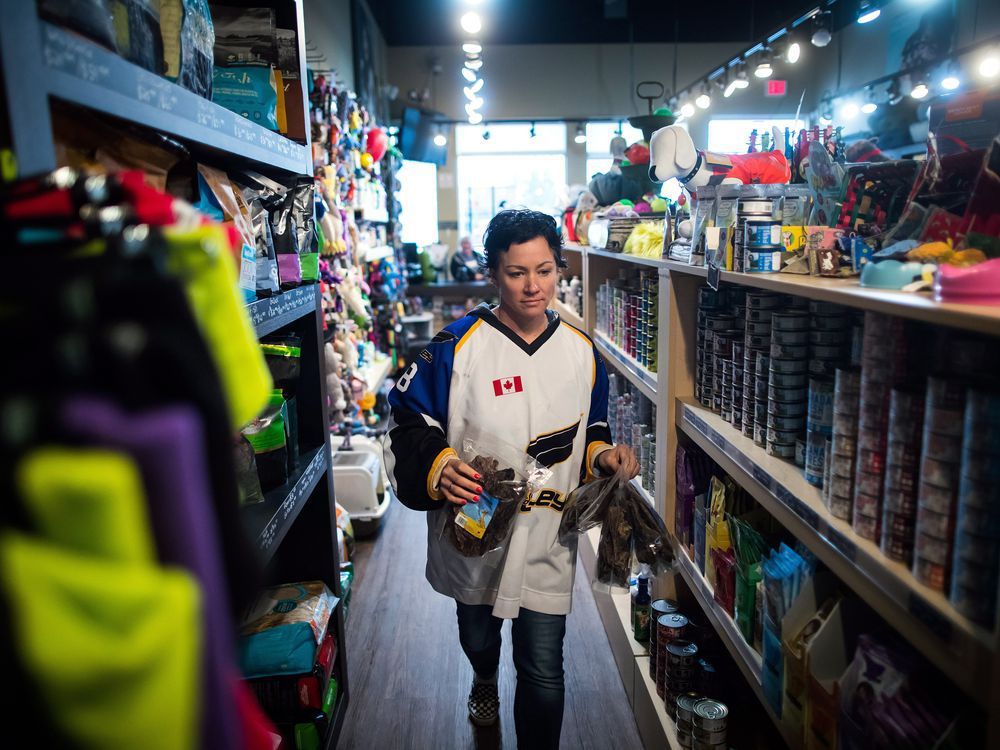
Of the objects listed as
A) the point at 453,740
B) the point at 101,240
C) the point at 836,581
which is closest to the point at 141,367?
the point at 101,240

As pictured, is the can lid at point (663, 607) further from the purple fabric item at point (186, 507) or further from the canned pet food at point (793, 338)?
the purple fabric item at point (186, 507)

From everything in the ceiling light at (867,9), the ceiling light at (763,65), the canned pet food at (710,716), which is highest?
the ceiling light at (867,9)

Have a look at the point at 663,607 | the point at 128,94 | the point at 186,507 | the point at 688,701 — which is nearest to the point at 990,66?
the point at 663,607

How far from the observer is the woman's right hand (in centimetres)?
182

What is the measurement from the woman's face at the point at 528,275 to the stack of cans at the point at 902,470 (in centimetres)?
96

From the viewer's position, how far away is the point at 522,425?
1961 millimetres

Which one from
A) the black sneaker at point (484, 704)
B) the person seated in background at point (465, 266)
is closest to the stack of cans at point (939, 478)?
the black sneaker at point (484, 704)

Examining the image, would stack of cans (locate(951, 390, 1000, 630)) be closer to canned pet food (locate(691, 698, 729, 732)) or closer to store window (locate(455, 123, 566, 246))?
canned pet food (locate(691, 698, 729, 732))

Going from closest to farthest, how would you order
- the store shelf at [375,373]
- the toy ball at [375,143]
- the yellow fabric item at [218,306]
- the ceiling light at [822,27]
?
1. the yellow fabric item at [218,306]
2. the store shelf at [375,373]
3. the ceiling light at [822,27]
4. the toy ball at [375,143]

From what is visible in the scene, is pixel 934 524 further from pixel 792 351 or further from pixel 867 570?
pixel 792 351

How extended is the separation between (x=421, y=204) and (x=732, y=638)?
30.7 ft

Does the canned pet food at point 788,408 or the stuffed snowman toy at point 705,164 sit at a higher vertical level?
the stuffed snowman toy at point 705,164

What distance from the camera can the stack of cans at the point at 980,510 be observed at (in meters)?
0.98

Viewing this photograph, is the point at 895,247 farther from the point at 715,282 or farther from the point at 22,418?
the point at 22,418
